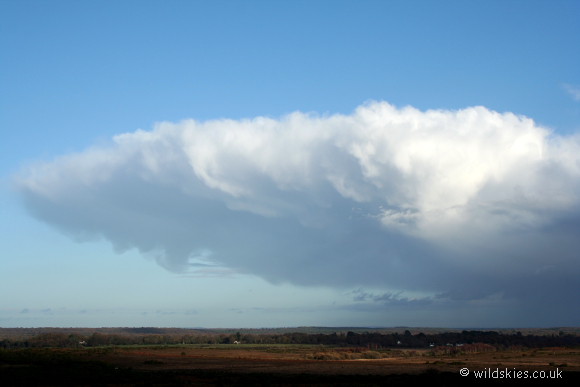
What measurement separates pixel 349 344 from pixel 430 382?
150 m

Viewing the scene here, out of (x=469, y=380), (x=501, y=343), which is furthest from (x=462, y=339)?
(x=469, y=380)

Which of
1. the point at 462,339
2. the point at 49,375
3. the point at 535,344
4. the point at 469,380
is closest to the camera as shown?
the point at 469,380

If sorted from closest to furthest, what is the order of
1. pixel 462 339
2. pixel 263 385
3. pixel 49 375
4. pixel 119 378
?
pixel 263 385
pixel 119 378
pixel 49 375
pixel 462 339

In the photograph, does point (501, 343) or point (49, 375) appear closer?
point (49, 375)

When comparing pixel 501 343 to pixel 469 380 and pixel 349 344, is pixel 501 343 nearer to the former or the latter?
pixel 349 344

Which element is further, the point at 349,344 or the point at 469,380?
the point at 349,344

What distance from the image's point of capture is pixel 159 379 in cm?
5775

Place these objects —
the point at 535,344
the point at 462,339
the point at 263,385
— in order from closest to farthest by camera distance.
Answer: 1. the point at 263,385
2. the point at 535,344
3. the point at 462,339

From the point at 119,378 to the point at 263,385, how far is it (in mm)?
17103

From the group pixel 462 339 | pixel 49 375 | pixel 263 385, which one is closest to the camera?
pixel 263 385

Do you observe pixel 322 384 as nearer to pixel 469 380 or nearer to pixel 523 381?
pixel 469 380

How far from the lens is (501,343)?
174750 millimetres

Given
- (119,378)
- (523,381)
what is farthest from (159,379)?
(523,381)

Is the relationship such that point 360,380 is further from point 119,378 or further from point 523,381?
point 119,378
